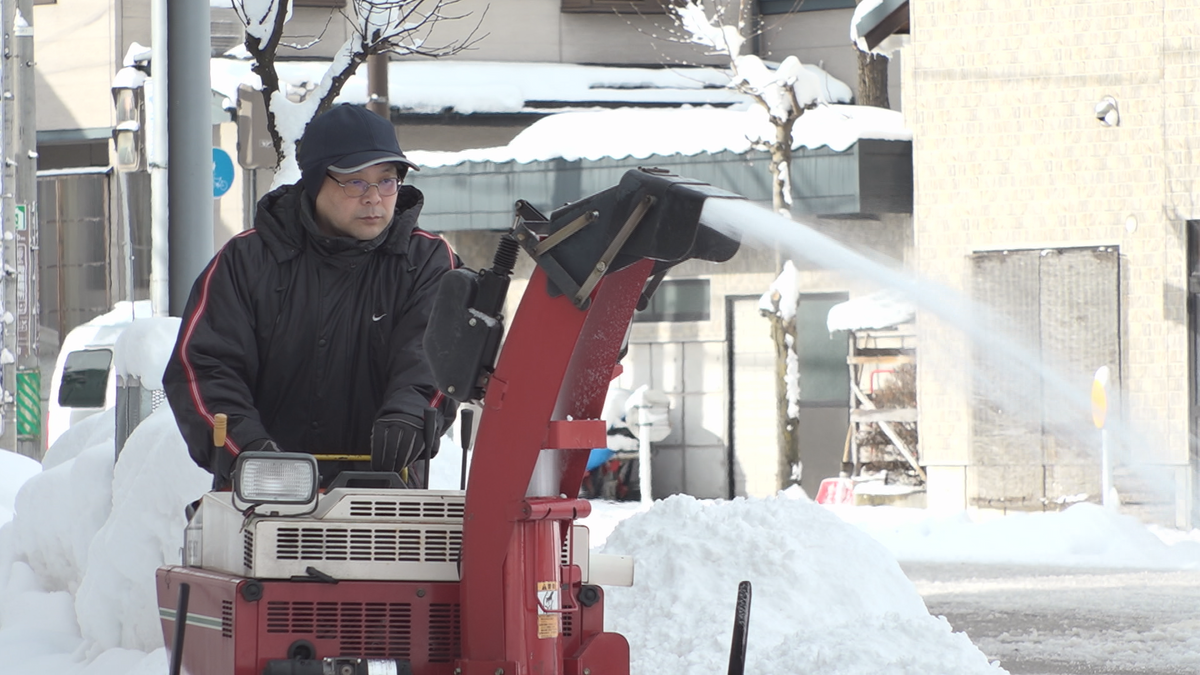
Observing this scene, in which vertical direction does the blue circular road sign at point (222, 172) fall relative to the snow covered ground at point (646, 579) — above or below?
above

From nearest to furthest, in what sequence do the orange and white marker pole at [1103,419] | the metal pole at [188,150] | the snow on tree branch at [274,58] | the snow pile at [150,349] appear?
1. the snow pile at [150,349]
2. the metal pole at [188,150]
3. the snow on tree branch at [274,58]
4. the orange and white marker pole at [1103,419]

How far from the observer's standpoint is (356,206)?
12.9 ft

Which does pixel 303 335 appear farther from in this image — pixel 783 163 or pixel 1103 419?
pixel 783 163

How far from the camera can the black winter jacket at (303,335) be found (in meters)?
3.85

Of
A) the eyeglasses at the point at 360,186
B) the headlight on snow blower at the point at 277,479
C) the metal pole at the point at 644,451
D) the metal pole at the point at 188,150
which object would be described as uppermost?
the metal pole at the point at 188,150

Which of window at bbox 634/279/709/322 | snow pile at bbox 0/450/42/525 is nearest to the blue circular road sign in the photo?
snow pile at bbox 0/450/42/525

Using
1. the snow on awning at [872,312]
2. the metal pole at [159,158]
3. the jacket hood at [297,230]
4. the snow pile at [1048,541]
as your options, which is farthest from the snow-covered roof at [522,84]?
the jacket hood at [297,230]

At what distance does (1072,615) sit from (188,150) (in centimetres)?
619

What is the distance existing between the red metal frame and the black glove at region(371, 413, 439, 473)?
17.2 inches

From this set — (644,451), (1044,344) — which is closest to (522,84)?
(644,451)

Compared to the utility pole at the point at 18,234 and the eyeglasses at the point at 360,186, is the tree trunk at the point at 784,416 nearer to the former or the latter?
the utility pole at the point at 18,234

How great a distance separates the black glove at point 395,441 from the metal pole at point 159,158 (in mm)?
5588

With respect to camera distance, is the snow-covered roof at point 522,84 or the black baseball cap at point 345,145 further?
the snow-covered roof at point 522,84

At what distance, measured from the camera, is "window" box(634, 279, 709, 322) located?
70.8 feet
